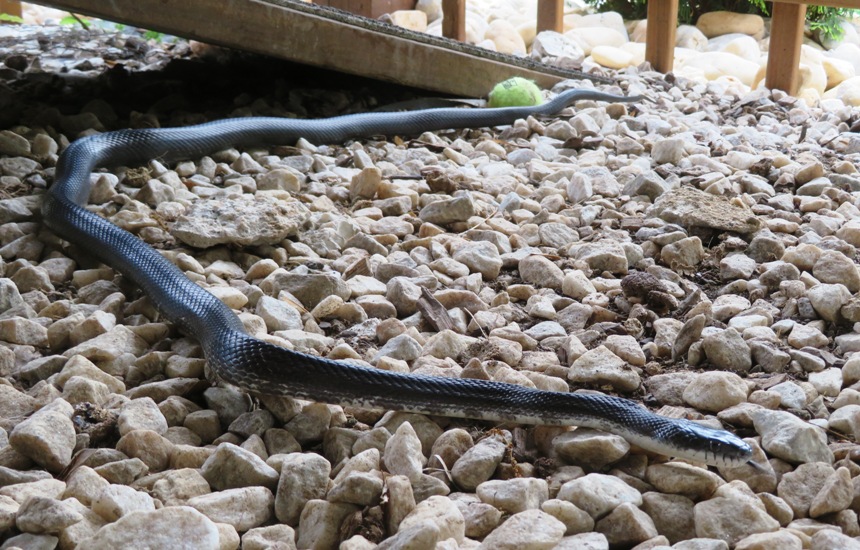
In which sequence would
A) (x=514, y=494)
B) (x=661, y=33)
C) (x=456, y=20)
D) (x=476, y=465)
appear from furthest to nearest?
(x=456, y=20)
(x=661, y=33)
(x=476, y=465)
(x=514, y=494)

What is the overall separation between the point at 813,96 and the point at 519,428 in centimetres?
491

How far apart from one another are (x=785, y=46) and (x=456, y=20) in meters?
2.19

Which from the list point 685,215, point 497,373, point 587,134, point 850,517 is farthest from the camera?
point 587,134

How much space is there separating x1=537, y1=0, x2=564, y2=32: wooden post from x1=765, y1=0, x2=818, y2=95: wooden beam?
5.16 ft

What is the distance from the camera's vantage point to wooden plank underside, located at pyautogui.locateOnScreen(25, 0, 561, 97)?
397cm

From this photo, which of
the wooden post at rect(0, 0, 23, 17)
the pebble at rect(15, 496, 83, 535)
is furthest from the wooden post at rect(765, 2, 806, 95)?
the wooden post at rect(0, 0, 23, 17)

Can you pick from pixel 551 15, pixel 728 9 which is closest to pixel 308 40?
pixel 551 15

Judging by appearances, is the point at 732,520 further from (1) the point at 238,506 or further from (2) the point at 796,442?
(1) the point at 238,506

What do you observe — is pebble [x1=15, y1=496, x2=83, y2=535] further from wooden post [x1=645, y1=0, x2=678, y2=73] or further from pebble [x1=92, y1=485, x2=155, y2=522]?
wooden post [x1=645, y1=0, x2=678, y2=73]

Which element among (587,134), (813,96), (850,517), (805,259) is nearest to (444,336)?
(850,517)

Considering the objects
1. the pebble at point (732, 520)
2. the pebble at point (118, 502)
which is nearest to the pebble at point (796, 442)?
the pebble at point (732, 520)

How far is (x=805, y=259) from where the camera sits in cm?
281

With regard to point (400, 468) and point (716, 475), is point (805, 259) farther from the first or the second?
point (400, 468)

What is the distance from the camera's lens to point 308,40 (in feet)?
14.5
